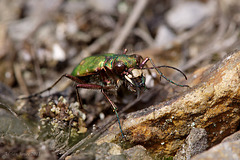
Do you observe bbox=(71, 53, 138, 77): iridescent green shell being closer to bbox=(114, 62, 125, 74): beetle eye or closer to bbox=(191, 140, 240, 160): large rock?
bbox=(114, 62, 125, 74): beetle eye

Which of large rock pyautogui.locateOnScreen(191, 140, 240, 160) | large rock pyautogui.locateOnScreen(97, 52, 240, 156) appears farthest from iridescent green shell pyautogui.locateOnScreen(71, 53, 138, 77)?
large rock pyautogui.locateOnScreen(191, 140, 240, 160)

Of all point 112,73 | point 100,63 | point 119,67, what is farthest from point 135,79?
point 100,63

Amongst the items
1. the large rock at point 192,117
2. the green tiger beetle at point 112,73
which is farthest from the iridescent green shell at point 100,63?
the large rock at point 192,117

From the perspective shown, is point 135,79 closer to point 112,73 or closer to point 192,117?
point 112,73

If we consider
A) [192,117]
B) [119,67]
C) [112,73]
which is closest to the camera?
[192,117]

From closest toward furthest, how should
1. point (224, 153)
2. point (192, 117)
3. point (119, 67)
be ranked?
point (224, 153) → point (192, 117) → point (119, 67)
